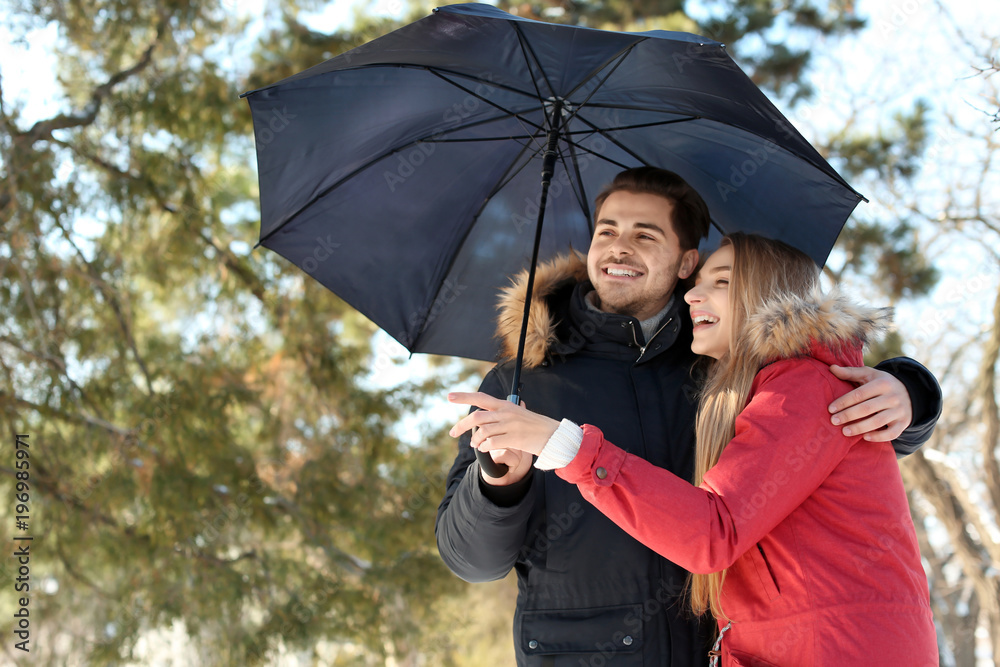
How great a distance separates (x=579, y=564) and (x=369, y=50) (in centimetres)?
155

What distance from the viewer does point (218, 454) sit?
203 inches

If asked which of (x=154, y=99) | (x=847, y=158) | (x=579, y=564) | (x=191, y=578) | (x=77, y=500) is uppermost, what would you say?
(x=847, y=158)

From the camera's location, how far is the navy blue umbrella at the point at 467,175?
251 cm

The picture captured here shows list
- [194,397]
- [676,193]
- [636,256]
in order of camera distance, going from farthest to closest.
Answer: [194,397] < [676,193] < [636,256]

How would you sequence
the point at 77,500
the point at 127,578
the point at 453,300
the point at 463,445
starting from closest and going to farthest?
the point at 463,445 < the point at 453,300 < the point at 77,500 < the point at 127,578

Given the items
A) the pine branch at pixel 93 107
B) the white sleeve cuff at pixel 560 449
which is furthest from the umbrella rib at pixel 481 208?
the pine branch at pixel 93 107

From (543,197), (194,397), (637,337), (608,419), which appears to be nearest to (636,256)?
(637,337)

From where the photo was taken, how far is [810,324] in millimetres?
1827

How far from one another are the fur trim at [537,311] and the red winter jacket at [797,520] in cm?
81

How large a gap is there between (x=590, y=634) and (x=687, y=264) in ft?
4.27

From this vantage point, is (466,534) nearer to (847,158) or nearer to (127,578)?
(127,578)

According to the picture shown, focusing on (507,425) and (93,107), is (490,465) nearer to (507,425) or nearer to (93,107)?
(507,425)

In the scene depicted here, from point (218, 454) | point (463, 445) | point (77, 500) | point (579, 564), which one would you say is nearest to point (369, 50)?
point (463, 445)

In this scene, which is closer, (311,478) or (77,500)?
(77,500)
